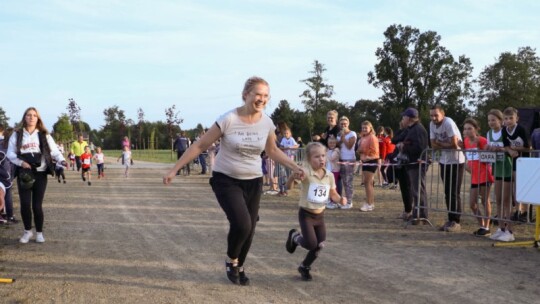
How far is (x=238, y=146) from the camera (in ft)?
17.1

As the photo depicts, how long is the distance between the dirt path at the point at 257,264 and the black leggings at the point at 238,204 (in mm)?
474

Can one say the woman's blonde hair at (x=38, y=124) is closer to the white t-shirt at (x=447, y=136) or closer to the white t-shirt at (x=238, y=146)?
the white t-shirt at (x=238, y=146)

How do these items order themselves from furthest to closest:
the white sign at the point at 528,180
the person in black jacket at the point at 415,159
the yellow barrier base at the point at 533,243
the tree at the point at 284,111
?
the tree at the point at 284,111, the person in black jacket at the point at 415,159, the yellow barrier base at the point at 533,243, the white sign at the point at 528,180

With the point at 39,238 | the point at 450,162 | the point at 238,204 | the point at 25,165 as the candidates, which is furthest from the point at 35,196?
the point at 450,162

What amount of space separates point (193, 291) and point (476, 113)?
201 feet

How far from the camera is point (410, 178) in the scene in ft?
31.2

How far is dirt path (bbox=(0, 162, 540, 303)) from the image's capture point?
199 inches

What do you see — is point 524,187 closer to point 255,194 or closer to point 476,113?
point 255,194

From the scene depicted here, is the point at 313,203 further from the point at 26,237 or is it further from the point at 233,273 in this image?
the point at 26,237

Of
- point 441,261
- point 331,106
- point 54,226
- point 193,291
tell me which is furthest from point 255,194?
point 331,106

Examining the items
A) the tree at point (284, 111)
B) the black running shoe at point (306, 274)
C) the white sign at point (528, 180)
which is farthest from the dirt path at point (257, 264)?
the tree at point (284, 111)

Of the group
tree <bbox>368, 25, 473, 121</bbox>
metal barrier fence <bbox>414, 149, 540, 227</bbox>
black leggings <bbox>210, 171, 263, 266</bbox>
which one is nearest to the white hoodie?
black leggings <bbox>210, 171, 263, 266</bbox>

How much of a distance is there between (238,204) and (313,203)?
945 mm

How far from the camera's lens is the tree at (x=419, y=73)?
60.6 meters
